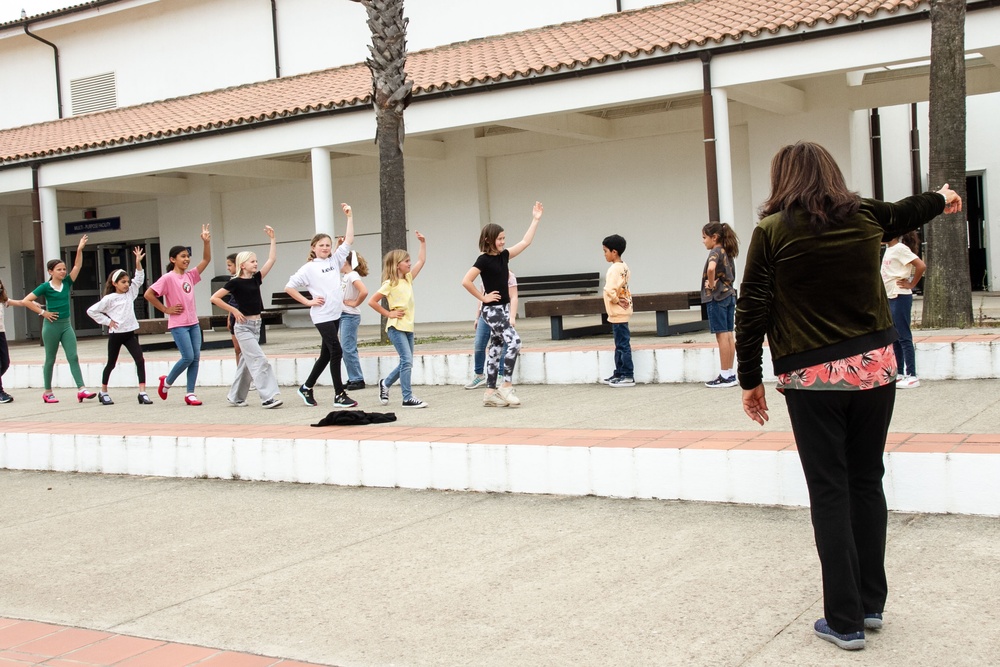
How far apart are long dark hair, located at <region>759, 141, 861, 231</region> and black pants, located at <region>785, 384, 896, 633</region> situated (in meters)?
0.59

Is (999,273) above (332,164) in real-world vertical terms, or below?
below

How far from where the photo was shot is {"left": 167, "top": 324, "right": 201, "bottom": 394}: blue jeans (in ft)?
34.1

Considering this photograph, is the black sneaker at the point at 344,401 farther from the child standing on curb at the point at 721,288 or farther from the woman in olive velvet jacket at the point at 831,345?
the woman in olive velvet jacket at the point at 831,345

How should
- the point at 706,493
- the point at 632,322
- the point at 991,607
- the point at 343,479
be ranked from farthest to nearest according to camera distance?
the point at 632,322
the point at 343,479
the point at 706,493
the point at 991,607

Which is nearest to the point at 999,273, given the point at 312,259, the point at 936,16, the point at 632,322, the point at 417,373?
the point at 632,322

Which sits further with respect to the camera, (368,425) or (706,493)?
(368,425)

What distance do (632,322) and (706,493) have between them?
10.6 m

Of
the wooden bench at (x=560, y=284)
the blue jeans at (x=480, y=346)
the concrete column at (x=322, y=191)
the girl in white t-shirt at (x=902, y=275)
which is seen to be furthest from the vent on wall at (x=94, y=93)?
the girl in white t-shirt at (x=902, y=275)

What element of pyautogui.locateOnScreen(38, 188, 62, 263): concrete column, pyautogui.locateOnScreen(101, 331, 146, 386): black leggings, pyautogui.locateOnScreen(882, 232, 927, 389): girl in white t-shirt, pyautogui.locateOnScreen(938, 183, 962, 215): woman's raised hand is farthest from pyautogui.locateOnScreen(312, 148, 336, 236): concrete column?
pyautogui.locateOnScreen(938, 183, 962, 215): woman's raised hand

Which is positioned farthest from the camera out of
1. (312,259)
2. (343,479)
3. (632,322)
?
(632,322)

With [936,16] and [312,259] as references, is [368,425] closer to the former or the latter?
[312,259]

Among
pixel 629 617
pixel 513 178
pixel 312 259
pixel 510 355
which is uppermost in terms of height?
pixel 513 178

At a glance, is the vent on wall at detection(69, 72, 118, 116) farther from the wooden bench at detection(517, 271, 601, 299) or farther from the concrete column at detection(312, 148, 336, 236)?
the wooden bench at detection(517, 271, 601, 299)

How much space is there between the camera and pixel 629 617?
3.83 meters
